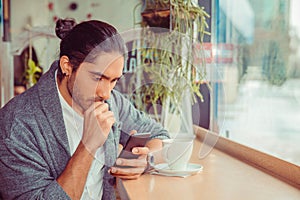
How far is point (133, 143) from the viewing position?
1139 mm

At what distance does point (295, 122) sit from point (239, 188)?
465mm

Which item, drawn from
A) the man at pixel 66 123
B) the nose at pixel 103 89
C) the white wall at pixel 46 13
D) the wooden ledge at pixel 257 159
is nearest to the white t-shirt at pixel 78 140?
the man at pixel 66 123

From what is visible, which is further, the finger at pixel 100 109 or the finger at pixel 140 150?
the finger at pixel 140 150

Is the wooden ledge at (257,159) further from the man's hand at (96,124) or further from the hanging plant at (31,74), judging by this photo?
the hanging plant at (31,74)

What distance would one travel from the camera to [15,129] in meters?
0.95

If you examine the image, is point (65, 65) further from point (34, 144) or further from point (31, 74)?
point (31, 74)

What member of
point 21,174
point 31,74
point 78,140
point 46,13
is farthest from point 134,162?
point 46,13

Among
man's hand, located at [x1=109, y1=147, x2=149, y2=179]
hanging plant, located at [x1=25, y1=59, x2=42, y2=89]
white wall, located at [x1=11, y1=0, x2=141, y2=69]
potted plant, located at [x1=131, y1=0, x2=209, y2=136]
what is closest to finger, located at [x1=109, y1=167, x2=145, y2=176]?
man's hand, located at [x1=109, y1=147, x2=149, y2=179]

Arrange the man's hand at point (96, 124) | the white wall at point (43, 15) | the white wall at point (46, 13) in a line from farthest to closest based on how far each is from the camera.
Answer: the white wall at point (43, 15), the white wall at point (46, 13), the man's hand at point (96, 124)

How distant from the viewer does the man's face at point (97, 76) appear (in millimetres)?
981

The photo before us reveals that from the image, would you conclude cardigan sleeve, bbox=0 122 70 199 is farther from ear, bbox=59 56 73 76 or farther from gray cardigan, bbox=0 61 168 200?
ear, bbox=59 56 73 76

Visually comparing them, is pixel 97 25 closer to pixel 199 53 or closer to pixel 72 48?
pixel 72 48

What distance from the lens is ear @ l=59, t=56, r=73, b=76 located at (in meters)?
1.01

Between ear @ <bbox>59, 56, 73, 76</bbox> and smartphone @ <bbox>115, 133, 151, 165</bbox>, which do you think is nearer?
ear @ <bbox>59, 56, 73, 76</bbox>
